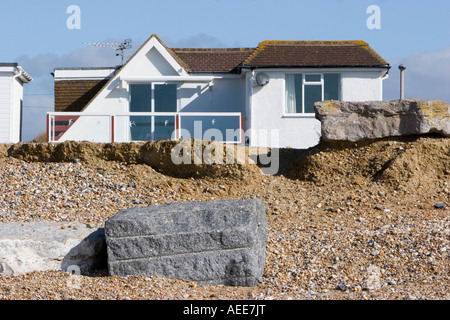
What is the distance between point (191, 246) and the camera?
8.14 metres

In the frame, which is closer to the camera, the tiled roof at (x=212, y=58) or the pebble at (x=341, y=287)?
the pebble at (x=341, y=287)

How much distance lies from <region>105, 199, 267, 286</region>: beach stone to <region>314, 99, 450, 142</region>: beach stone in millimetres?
4966

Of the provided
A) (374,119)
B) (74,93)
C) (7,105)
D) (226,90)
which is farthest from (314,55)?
(7,105)

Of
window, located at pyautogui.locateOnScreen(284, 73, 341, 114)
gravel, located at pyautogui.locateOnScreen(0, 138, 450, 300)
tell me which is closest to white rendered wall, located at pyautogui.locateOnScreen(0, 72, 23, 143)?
gravel, located at pyautogui.locateOnScreen(0, 138, 450, 300)

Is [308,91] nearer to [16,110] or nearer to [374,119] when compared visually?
[374,119]

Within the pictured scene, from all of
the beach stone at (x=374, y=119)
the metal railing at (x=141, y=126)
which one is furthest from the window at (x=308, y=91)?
the beach stone at (x=374, y=119)

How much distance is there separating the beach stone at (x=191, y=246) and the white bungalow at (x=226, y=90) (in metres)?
8.56

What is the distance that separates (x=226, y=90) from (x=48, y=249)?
1287 centimetres

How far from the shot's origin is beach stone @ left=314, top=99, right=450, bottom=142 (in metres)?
12.5

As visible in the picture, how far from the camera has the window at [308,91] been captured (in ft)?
64.3

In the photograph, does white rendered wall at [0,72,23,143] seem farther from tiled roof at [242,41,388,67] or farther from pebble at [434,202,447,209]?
pebble at [434,202,447,209]

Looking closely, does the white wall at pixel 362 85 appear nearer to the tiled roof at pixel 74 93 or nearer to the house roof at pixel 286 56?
the house roof at pixel 286 56

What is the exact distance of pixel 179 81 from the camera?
804 inches
